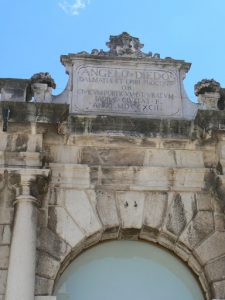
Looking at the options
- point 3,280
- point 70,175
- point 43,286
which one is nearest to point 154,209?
point 70,175

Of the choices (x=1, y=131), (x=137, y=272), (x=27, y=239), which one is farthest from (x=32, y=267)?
(x=1, y=131)

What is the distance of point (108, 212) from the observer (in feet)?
24.5

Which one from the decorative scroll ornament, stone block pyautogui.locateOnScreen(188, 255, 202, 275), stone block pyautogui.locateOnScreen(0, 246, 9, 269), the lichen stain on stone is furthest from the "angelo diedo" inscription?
stone block pyautogui.locateOnScreen(0, 246, 9, 269)

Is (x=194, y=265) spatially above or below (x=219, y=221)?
below

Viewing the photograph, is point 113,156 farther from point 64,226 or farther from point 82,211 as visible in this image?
point 64,226

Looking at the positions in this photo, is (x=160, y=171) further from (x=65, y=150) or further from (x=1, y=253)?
(x=1, y=253)

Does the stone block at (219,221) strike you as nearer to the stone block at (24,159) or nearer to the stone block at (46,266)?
the stone block at (46,266)

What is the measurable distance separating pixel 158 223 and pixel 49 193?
5.19ft

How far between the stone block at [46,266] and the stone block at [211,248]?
1.93 m

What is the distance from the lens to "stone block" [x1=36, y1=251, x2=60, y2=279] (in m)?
6.90

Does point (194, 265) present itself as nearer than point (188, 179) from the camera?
Yes

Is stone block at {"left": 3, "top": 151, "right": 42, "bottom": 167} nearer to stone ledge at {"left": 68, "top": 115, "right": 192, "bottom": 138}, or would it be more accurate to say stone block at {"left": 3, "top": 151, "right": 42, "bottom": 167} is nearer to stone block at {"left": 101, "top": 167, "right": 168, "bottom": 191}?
stone ledge at {"left": 68, "top": 115, "right": 192, "bottom": 138}

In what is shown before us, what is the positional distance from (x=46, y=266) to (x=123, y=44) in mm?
4017

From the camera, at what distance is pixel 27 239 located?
6797 mm
